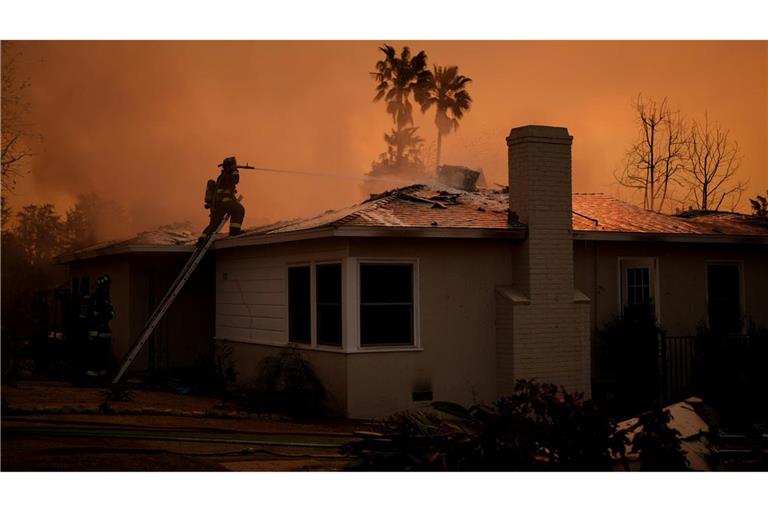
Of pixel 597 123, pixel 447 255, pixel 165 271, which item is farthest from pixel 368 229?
pixel 597 123

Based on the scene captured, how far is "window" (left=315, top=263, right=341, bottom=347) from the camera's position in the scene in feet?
48.6

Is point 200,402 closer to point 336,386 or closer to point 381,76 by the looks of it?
point 336,386

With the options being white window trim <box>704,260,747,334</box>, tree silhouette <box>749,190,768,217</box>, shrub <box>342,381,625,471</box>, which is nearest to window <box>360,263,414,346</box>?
shrub <box>342,381,625,471</box>

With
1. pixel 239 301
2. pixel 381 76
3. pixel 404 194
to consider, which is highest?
pixel 381 76

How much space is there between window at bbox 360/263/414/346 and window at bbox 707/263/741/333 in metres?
6.50

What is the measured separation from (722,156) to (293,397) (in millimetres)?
17169

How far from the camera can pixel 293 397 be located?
581 inches

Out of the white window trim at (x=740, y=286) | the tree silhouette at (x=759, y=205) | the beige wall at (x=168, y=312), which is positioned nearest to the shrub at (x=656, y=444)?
the white window trim at (x=740, y=286)

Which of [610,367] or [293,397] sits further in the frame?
[610,367]

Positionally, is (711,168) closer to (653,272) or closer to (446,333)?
(653,272)

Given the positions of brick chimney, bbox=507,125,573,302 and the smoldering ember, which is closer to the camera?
the smoldering ember

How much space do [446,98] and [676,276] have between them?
78.3ft

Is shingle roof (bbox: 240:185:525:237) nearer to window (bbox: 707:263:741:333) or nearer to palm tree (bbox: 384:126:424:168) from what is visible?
window (bbox: 707:263:741:333)

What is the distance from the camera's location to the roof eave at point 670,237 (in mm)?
16062
